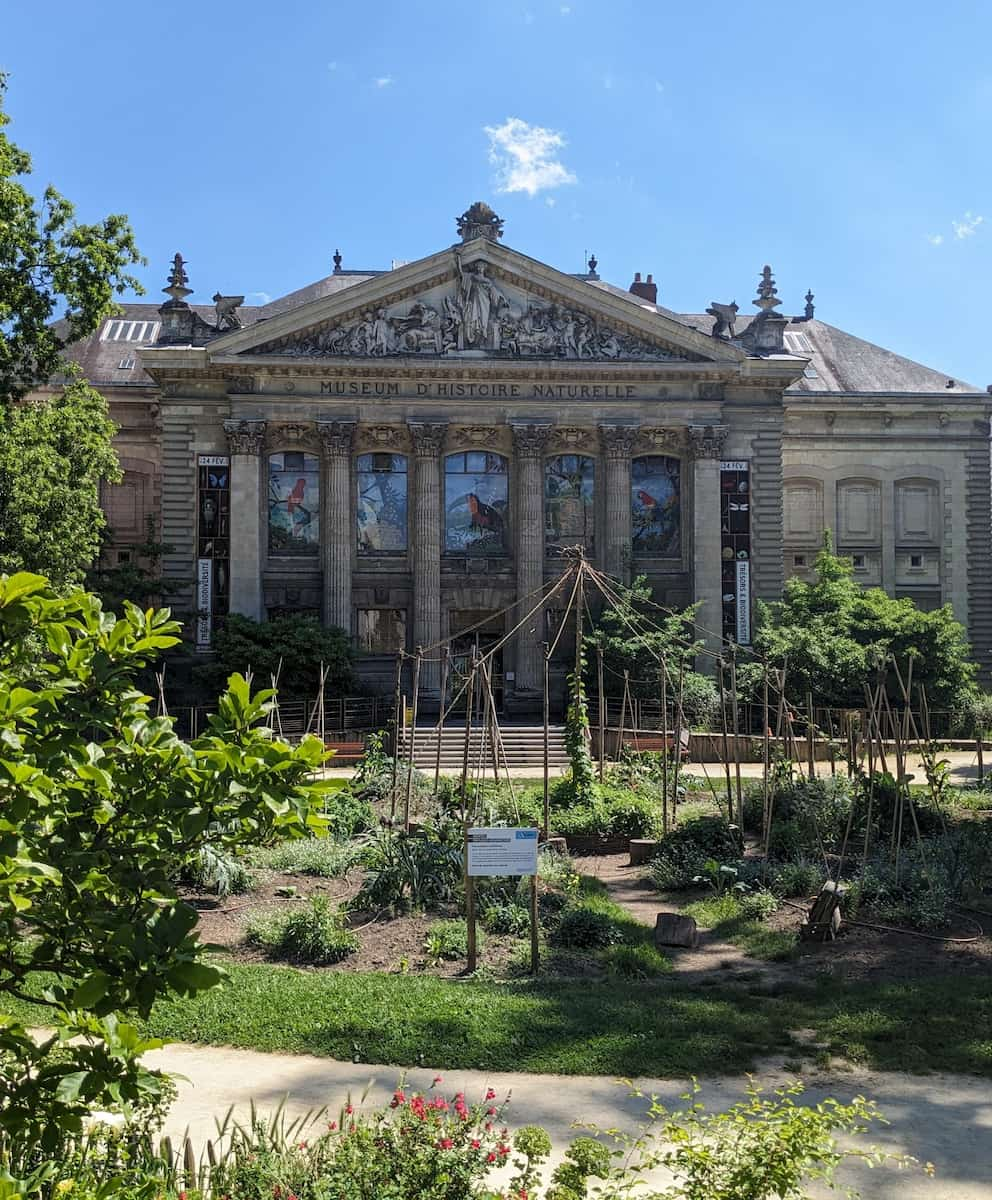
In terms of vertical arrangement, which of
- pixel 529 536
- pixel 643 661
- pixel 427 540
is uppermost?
pixel 529 536

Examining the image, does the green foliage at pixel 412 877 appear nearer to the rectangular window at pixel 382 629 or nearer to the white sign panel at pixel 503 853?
the white sign panel at pixel 503 853

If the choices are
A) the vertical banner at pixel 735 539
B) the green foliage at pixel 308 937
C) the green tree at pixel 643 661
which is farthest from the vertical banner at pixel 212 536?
the green foliage at pixel 308 937

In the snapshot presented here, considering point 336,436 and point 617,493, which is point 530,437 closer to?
point 617,493

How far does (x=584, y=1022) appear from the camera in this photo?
32.7 ft

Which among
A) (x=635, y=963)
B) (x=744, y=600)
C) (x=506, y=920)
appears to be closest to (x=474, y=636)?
(x=744, y=600)

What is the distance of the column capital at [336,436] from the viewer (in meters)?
39.7

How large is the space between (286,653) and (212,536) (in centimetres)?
665

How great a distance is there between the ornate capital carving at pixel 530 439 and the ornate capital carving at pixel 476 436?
86 cm

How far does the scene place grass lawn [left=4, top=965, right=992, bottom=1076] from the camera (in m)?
9.23

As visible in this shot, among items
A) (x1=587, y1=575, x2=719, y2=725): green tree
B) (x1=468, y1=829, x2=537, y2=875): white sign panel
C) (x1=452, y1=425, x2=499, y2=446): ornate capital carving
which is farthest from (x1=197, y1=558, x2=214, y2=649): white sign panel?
(x1=468, y1=829, x2=537, y2=875): white sign panel

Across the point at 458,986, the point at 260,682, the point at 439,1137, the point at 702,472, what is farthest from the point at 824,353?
the point at 439,1137

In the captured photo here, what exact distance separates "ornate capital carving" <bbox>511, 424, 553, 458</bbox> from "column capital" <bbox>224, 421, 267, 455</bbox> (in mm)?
8752

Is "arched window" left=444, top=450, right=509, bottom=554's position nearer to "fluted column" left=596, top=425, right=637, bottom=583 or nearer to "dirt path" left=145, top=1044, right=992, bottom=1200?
"fluted column" left=596, top=425, right=637, bottom=583

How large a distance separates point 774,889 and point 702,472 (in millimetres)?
27399
